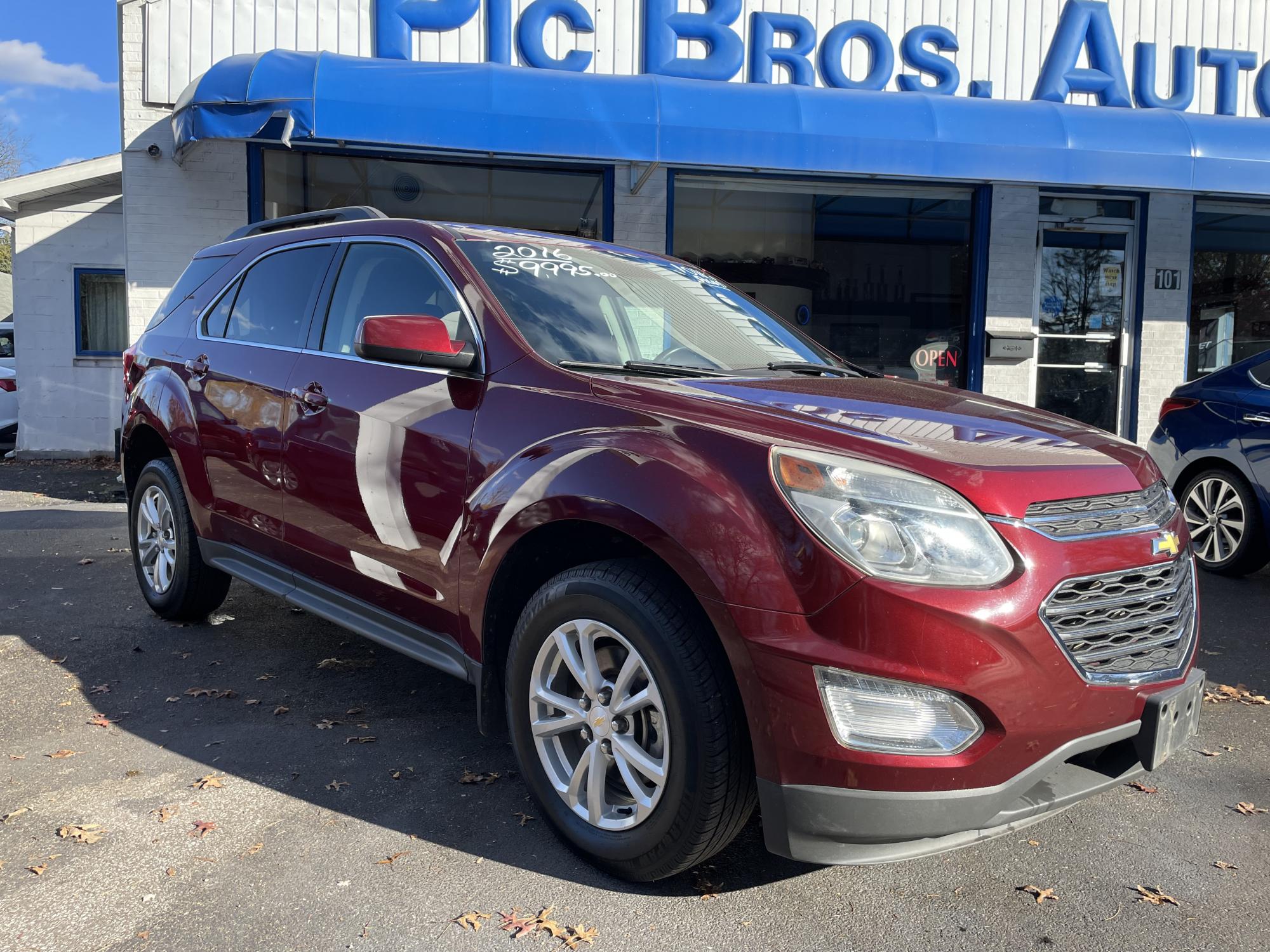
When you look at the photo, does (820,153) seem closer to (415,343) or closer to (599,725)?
(415,343)

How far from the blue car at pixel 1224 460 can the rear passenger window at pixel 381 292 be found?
16.4ft

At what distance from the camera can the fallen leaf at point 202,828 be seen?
3033 mm

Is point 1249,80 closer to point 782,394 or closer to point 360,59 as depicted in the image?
point 360,59

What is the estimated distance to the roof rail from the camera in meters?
4.32

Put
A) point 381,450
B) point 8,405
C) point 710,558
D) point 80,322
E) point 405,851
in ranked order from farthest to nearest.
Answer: point 8,405 → point 80,322 → point 381,450 → point 405,851 → point 710,558

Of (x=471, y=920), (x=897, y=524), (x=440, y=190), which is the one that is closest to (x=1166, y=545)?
(x=897, y=524)

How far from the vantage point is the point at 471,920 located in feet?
8.51

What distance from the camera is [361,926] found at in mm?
2564

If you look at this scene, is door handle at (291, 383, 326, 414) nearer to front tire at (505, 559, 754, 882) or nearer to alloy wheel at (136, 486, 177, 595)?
front tire at (505, 559, 754, 882)

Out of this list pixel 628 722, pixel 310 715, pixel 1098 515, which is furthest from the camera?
pixel 310 715

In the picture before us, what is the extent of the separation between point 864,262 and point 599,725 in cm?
1015

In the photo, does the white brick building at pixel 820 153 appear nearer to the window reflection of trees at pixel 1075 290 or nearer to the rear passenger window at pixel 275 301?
the window reflection of trees at pixel 1075 290

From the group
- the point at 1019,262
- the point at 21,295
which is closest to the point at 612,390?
the point at 1019,262

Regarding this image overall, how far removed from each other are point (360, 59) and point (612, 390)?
7.09 m
